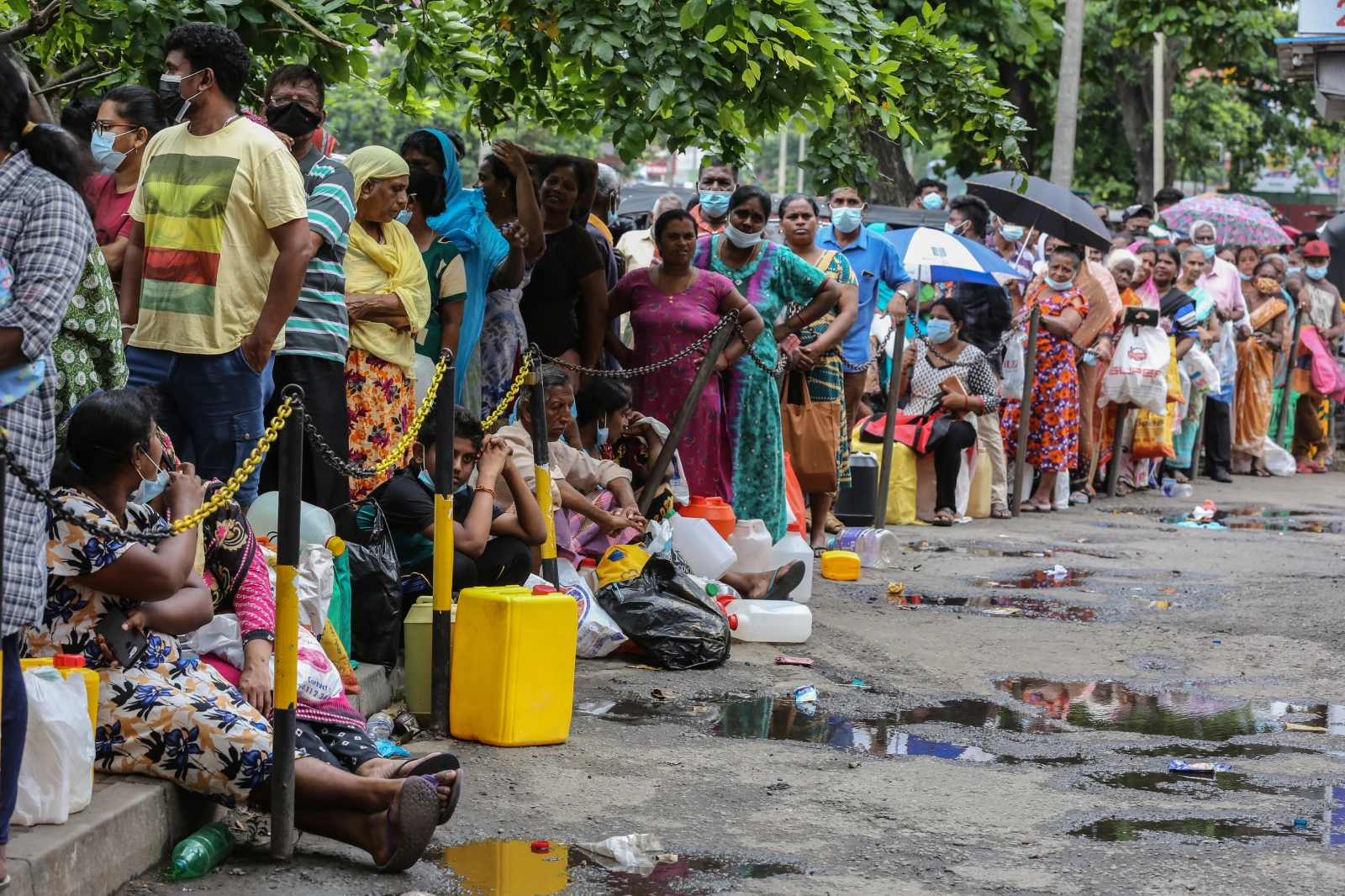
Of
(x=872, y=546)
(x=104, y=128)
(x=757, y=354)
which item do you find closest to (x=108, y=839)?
(x=104, y=128)

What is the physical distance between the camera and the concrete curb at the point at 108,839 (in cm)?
342

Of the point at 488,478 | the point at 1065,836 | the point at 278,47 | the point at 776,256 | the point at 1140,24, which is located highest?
the point at 1140,24

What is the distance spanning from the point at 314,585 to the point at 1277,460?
575 inches

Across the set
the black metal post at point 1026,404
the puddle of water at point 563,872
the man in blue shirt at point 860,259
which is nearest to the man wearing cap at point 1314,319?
the black metal post at point 1026,404

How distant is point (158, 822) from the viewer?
3.99 meters

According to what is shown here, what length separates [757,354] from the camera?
8703 mm

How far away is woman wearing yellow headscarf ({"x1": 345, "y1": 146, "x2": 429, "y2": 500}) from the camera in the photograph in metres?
6.47

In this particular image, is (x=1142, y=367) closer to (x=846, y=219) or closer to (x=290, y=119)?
(x=846, y=219)

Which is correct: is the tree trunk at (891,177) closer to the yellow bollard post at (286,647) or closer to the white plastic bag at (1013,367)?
the white plastic bag at (1013,367)

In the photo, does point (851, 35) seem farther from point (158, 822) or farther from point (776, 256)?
point (158, 822)

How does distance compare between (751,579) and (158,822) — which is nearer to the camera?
(158,822)

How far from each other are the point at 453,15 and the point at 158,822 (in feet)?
14.5

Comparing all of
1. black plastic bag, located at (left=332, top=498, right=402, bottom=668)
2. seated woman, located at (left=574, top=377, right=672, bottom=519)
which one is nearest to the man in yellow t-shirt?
black plastic bag, located at (left=332, top=498, right=402, bottom=668)

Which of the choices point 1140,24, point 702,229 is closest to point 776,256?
point 702,229
